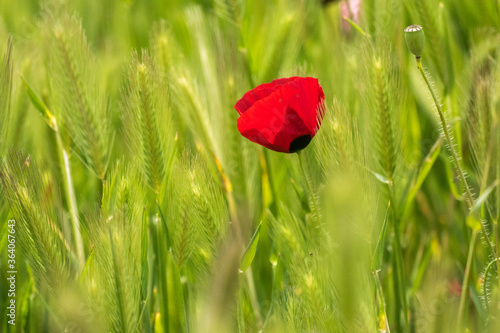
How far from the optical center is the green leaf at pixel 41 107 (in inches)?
23.9

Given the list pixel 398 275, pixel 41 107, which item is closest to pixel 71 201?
pixel 41 107

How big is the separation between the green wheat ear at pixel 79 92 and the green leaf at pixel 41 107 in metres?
0.02

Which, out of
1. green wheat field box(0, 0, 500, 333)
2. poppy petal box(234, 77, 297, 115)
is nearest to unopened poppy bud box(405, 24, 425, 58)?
green wheat field box(0, 0, 500, 333)

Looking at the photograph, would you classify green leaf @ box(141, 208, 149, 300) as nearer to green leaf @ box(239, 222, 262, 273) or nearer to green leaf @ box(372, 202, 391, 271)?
green leaf @ box(239, 222, 262, 273)

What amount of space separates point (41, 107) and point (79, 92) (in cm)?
7

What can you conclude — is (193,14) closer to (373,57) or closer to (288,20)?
(288,20)

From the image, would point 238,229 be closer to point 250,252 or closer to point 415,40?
point 250,252

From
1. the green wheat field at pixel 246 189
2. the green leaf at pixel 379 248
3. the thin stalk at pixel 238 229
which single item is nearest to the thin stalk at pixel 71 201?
the green wheat field at pixel 246 189

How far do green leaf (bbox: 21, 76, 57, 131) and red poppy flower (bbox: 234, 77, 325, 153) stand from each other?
0.81 ft

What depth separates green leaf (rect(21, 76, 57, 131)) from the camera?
61cm

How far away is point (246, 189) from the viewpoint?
23.6 inches

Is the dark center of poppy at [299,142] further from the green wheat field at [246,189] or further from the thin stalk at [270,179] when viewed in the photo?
the thin stalk at [270,179]

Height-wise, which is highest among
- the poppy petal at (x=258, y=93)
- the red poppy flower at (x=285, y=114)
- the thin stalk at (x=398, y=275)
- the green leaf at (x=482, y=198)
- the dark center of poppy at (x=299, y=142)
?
the poppy petal at (x=258, y=93)

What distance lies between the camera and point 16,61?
2.14 feet
